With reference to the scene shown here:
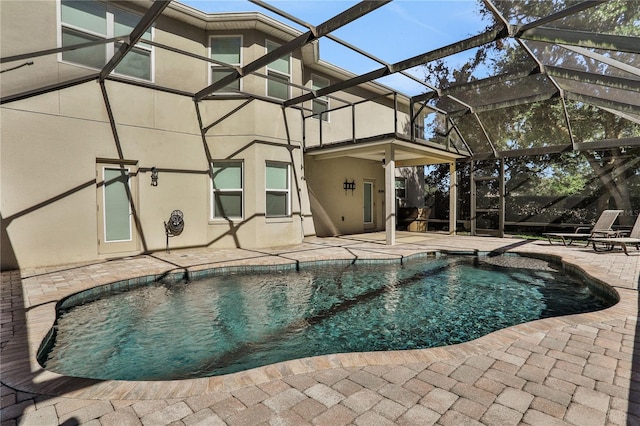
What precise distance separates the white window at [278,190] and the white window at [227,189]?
765mm

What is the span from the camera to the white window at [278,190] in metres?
9.20

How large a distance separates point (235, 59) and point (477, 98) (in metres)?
7.02

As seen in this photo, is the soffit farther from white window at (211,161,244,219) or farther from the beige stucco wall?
A: white window at (211,161,244,219)

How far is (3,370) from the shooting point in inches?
96.4

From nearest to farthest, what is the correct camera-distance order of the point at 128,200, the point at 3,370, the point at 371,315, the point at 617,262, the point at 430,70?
the point at 3,370, the point at 371,315, the point at 617,262, the point at 128,200, the point at 430,70

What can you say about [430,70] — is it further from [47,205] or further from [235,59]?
[47,205]

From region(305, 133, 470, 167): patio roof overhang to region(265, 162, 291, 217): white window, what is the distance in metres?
1.45

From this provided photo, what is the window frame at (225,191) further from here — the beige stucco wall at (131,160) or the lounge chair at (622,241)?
the lounge chair at (622,241)

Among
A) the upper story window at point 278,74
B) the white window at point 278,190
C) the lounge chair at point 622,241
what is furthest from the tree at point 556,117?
the white window at point 278,190

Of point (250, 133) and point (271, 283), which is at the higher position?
point (250, 133)

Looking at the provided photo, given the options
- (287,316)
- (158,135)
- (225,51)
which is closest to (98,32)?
(158,135)

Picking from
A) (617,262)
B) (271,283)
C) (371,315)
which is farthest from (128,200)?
(617,262)

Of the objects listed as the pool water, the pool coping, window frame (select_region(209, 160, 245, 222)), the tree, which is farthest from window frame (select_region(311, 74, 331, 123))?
the pool coping

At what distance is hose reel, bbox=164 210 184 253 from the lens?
8.03 metres
